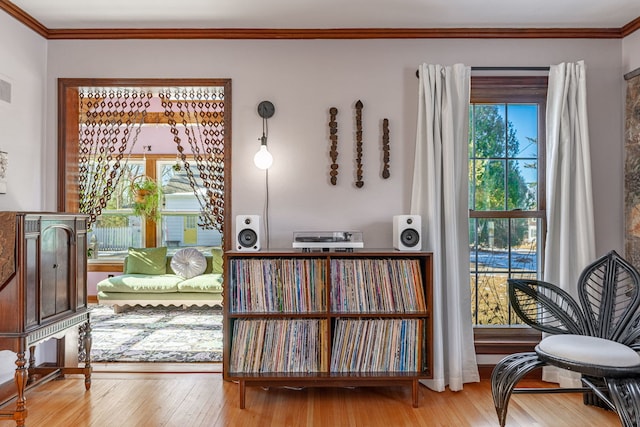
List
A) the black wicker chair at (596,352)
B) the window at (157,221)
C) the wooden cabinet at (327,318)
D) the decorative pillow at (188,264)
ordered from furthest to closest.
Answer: the window at (157,221), the decorative pillow at (188,264), the wooden cabinet at (327,318), the black wicker chair at (596,352)

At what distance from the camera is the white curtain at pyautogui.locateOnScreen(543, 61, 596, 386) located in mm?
2977

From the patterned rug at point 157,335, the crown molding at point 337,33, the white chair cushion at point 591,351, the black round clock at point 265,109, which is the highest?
the crown molding at point 337,33

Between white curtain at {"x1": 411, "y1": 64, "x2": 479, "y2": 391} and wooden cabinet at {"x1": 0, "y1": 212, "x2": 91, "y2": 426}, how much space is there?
221cm

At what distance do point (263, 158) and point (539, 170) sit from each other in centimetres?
196

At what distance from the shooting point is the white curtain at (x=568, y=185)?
2.98 metres

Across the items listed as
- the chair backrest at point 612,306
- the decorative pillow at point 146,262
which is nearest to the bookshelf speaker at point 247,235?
the chair backrest at point 612,306

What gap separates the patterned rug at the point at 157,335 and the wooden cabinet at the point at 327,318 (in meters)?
0.93

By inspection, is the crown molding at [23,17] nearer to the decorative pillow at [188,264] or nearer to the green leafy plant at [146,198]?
the decorative pillow at [188,264]

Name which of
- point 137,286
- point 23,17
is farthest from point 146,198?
point 23,17

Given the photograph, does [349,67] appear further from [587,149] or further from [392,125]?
[587,149]

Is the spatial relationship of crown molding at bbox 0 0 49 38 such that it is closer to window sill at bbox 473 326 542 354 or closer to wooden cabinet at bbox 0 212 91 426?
wooden cabinet at bbox 0 212 91 426

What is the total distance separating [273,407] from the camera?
8.79 ft

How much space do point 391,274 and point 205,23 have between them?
2.06 metres

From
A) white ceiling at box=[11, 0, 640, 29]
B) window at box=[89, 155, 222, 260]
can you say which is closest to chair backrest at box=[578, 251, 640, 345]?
white ceiling at box=[11, 0, 640, 29]
